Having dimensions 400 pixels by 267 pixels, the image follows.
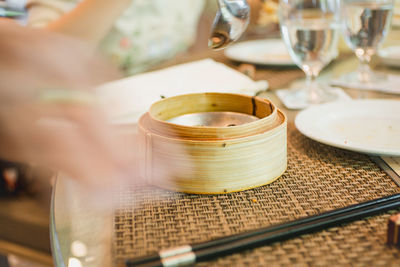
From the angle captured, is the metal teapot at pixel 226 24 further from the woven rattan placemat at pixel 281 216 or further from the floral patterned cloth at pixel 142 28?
the floral patterned cloth at pixel 142 28

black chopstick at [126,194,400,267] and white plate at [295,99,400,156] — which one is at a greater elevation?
black chopstick at [126,194,400,267]

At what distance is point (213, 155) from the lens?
1.83 feet

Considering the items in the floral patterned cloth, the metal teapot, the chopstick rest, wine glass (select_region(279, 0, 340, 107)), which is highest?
the metal teapot

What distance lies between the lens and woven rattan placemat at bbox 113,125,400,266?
1.45ft

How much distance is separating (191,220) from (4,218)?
127cm

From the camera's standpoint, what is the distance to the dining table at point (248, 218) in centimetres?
45

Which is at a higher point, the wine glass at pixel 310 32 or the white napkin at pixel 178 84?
the wine glass at pixel 310 32

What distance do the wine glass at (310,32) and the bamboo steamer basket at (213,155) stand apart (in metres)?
0.43

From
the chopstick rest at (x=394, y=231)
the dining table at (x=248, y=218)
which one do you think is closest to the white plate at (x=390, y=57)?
the dining table at (x=248, y=218)

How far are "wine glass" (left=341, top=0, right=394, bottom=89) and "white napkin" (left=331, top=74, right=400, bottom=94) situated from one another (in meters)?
0.01

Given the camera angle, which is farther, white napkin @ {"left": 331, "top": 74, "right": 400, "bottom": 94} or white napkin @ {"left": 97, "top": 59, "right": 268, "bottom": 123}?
white napkin @ {"left": 331, "top": 74, "right": 400, "bottom": 94}

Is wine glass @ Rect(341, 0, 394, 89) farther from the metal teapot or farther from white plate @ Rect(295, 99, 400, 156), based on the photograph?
the metal teapot

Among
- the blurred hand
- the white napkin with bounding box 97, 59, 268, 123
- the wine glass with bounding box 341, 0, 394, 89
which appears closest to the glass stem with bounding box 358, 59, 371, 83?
the wine glass with bounding box 341, 0, 394, 89

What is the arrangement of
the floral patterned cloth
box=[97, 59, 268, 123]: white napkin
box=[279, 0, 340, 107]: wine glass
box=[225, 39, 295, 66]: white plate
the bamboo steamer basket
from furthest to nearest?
A: the floral patterned cloth
box=[225, 39, 295, 66]: white plate
box=[279, 0, 340, 107]: wine glass
box=[97, 59, 268, 123]: white napkin
the bamboo steamer basket
